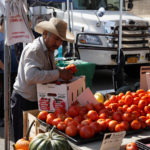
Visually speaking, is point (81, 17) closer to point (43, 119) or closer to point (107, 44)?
point (107, 44)

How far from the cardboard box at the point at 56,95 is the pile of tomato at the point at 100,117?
105mm

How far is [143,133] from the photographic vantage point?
2.88 metres

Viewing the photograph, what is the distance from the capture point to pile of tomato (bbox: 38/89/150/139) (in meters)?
2.71

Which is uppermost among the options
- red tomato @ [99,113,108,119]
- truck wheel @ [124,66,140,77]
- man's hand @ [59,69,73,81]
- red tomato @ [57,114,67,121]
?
man's hand @ [59,69,73,81]

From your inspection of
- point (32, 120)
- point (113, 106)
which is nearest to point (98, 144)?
point (113, 106)

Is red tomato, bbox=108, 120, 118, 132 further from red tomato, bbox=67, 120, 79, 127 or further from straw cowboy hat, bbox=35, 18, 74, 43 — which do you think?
straw cowboy hat, bbox=35, 18, 74, 43

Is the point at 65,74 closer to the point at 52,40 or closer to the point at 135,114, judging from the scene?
the point at 52,40

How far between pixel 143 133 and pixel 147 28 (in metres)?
6.49

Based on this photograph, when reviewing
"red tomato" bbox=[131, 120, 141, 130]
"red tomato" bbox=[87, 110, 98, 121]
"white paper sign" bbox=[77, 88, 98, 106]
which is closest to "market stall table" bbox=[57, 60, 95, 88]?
"white paper sign" bbox=[77, 88, 98, 106]

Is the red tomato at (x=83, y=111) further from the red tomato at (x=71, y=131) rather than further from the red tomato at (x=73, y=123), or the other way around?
the red tomato at (x=71, y=131)

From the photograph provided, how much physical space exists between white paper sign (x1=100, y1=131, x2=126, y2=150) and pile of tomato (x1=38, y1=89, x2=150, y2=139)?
0.83ft

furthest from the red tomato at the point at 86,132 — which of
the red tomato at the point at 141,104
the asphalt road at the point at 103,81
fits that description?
the asphalt road at the point at 103,81

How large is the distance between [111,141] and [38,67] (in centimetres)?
130

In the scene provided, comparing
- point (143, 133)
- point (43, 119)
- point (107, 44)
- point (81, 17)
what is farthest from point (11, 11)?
point (81, 17)
